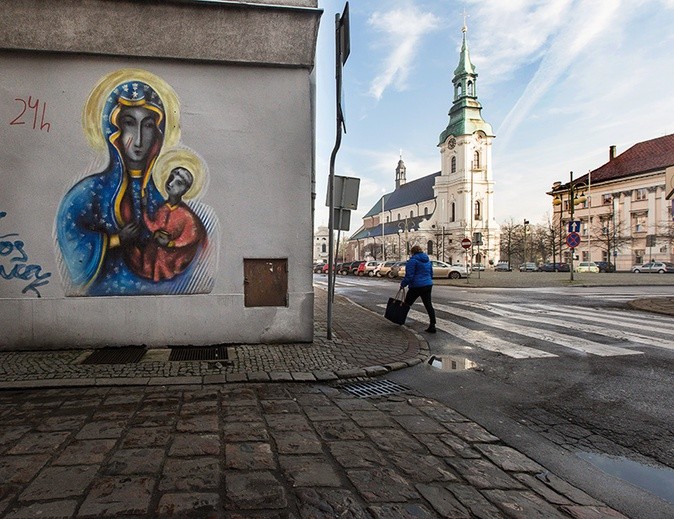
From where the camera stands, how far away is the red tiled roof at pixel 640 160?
63.7 metres

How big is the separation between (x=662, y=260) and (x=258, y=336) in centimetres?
7010

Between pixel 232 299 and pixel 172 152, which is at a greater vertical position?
pixel 172 152

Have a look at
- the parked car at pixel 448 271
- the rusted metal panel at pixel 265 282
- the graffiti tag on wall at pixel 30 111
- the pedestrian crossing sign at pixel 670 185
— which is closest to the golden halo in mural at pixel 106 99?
the graffiti tag on wall at pixel 30 111

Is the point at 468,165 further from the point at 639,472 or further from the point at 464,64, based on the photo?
the point at 639,472

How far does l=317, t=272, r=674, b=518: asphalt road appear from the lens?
308cm

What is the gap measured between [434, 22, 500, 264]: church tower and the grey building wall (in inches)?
3094

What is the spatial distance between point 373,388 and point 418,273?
447 cm

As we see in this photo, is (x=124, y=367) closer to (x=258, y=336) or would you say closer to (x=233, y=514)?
(x=258, y=336)

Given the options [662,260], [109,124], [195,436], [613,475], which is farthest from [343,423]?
[662,260]

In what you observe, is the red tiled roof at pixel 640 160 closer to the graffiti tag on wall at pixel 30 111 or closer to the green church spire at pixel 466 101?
the green church spire at pixel 466 101

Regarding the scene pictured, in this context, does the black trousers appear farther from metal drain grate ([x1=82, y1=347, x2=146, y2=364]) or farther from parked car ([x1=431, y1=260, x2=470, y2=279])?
parked car ([x1=431, y1=260, x2=470, y2=279])

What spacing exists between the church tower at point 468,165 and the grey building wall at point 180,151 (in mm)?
78597

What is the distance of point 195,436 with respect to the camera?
3438 millimetres

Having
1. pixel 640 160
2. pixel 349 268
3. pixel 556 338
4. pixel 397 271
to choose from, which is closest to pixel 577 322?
pixel 556 338
